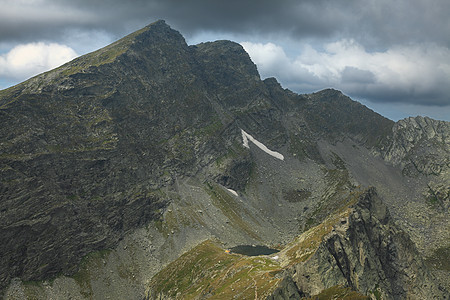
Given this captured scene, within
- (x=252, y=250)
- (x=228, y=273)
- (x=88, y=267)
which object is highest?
(x=88, y=267)

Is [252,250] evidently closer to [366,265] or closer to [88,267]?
[88,267]

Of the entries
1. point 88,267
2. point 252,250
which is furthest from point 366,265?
point 88,267

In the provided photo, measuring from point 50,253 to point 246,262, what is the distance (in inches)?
3835

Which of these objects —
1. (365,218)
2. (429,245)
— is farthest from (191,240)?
(429,245)

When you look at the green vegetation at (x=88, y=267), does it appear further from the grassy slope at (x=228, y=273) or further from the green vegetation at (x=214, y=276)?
the green vegetation at (x=214, y=276)

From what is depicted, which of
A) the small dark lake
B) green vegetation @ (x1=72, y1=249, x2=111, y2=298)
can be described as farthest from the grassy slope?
green vegetation @ (x1=72, y1=249, x2=111, y2=298)

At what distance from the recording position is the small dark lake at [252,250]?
5920 inches

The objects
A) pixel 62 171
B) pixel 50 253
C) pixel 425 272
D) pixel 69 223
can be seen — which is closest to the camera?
pixel 425 272

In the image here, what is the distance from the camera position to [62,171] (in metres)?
167

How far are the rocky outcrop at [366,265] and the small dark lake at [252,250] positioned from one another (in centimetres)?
8213

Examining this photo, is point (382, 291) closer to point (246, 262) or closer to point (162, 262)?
point (246, 262)

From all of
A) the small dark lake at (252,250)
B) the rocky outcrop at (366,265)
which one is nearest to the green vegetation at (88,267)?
the small dark lake at (252,250)

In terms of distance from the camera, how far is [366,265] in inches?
2350

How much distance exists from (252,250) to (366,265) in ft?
338
